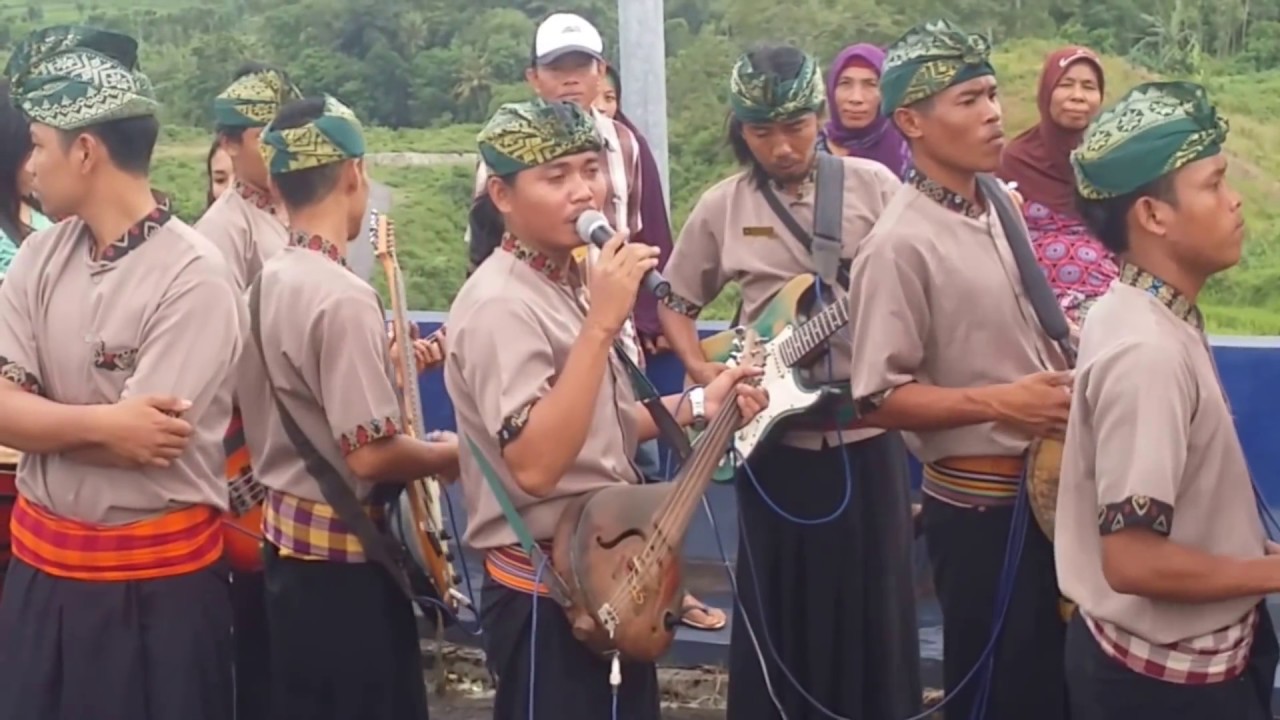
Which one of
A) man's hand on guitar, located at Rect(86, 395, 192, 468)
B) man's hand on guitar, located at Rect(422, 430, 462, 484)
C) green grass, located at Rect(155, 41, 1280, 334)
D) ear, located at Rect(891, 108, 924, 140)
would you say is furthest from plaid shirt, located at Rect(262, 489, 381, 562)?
green grass, located at Rect(155, 41, 1280, 334)

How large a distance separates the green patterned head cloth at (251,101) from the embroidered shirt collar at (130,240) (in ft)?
4.82

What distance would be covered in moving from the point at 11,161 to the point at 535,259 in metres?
1.64

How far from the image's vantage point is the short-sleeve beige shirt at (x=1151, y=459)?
8.82 feet

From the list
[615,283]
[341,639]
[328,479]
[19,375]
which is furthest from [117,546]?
[615,283]

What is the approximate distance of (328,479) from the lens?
12.4 feet

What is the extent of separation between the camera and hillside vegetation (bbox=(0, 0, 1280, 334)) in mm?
9125

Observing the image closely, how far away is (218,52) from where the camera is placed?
1152 centimetres

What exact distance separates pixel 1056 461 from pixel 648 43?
327cm

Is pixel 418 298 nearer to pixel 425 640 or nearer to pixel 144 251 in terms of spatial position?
pixel 425 640

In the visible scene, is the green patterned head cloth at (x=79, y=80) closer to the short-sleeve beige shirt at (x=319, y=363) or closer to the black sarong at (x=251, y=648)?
the short-sleeve beige shirt at (x=319, y=363)

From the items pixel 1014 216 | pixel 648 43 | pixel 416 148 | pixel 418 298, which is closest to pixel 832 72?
pixel 648 43

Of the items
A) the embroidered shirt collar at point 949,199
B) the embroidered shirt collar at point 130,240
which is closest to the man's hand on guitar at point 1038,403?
the embroidered shirt collar at point 949,199

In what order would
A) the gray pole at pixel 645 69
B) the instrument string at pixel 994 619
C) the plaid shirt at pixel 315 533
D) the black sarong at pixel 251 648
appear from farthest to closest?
the gray pole at pixel 645 69
the black sarong at pixel 251 648
the plaid shirt at pixel 315 533
the instrument string at pixel 994 619

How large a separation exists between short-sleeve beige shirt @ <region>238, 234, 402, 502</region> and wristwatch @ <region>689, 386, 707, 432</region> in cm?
65
